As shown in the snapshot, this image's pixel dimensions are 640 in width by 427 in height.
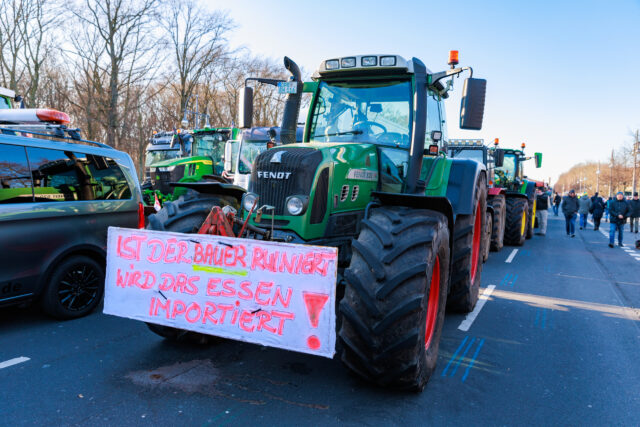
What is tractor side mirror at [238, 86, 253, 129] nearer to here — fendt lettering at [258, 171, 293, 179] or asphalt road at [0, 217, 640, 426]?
fendt lettering at [258, 171, 293, 179]

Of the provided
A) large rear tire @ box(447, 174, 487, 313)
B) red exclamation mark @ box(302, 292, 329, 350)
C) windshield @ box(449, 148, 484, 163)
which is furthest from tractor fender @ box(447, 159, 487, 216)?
windshield @ box(449, 148, 484, 163)

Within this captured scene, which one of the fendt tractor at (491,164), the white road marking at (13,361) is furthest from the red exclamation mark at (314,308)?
the fendt tractor at (491,164)

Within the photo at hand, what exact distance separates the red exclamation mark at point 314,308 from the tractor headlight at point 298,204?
1.04 m

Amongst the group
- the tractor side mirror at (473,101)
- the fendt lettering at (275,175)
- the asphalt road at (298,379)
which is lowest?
the asphalt road at (298,379)

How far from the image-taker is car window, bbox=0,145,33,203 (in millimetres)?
4625

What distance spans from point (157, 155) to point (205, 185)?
20704 millimetres

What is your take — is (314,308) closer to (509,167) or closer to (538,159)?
(509,167)

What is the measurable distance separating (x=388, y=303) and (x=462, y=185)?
263cm

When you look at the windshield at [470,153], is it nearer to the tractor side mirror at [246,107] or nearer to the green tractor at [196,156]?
the green tractor at [196,156]

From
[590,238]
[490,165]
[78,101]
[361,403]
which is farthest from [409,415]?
[78,101]

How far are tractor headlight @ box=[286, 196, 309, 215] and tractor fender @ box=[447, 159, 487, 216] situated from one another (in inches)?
75.1

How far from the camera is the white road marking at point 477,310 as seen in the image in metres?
5.31

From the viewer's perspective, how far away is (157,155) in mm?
23531

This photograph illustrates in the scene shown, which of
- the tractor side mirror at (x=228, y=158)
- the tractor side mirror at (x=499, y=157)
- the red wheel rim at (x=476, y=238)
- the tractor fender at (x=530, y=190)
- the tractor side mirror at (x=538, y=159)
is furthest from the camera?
Result: the tractor side mirror at (x=228, y=158)
